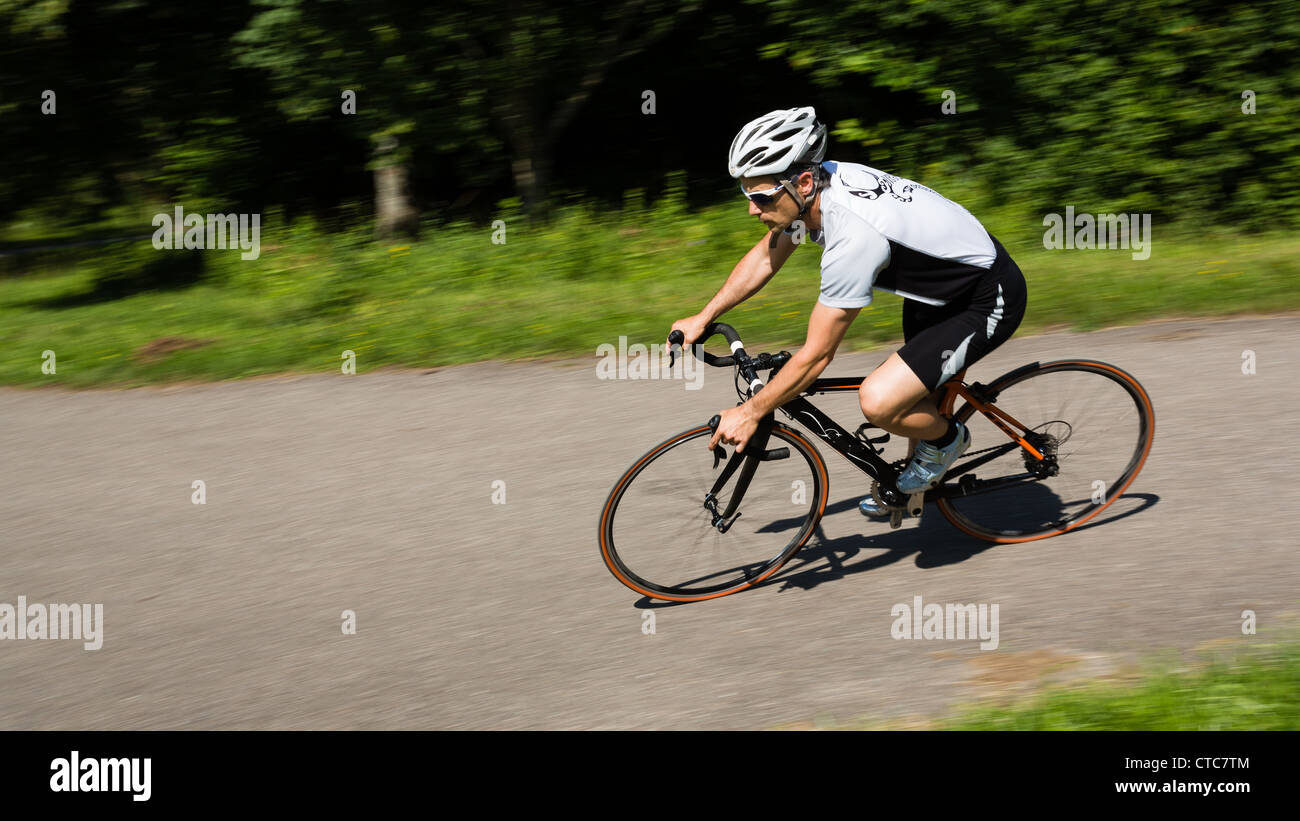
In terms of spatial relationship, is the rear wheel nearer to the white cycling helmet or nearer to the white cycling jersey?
the white cycling jersey

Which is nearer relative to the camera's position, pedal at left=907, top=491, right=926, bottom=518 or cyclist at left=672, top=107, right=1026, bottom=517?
cyclist at left=672, top=107, right=1026, bottom=517

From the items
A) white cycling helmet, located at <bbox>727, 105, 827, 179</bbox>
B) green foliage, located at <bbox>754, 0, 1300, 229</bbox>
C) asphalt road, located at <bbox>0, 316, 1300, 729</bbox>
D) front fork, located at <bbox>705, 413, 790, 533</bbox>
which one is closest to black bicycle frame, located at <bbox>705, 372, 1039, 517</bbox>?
front fork, located at <bbox>705, 413, 790, 533</bbox>

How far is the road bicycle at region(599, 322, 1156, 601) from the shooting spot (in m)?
Answer: 4.85

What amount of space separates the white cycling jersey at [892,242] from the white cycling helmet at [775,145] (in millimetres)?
181

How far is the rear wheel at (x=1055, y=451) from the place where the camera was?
4996mm

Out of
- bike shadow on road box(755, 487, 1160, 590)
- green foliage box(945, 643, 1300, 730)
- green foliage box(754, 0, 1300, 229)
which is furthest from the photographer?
green foliage box(754, 0, 1300, 229)

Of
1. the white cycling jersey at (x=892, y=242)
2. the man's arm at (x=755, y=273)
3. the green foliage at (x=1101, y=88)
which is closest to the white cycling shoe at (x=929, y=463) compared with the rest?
the white cycling jersey at (x=892, y=242)

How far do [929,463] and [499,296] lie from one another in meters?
5.54

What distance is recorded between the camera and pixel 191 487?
6.57 meters

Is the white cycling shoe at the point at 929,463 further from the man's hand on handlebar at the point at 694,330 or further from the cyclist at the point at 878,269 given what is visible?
the man's hand on handlebar at the point at 694,330

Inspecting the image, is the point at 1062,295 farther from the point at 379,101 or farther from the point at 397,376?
the point at 379,101

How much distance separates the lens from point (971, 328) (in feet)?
14.7

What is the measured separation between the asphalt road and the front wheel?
133 mm

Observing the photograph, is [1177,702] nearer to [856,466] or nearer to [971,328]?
[971,328]
